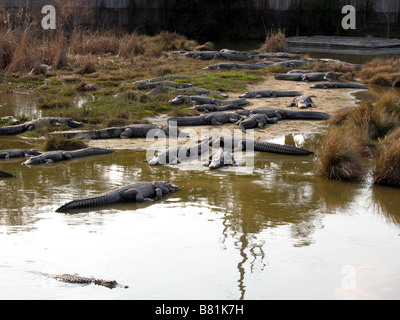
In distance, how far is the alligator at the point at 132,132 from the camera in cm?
938

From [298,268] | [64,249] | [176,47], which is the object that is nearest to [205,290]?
[298,268]

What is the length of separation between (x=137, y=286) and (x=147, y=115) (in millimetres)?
6705

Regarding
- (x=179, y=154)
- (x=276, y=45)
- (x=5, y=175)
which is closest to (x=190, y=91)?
(x=179, y=154)

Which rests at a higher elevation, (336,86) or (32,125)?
(336,86)

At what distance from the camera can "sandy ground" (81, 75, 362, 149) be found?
9160 mm

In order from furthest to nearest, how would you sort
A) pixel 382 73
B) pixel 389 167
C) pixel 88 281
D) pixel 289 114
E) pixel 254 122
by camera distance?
1. pixel 382 73
2. pixel 289 114
3. pixel 254 122
4. pixel 389 167
5. pixel 88 281

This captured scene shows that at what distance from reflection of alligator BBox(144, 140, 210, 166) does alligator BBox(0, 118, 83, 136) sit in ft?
7.82

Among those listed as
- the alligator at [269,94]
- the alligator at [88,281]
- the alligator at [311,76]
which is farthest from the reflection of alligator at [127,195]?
the alligator at [311,76]

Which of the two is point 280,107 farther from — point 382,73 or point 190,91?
point 382,73

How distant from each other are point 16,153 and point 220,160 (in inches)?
109

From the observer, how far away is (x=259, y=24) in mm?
28406

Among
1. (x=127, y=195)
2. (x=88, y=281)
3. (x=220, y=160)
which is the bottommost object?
(x=88, y=281)

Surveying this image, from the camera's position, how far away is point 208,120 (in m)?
10.5
